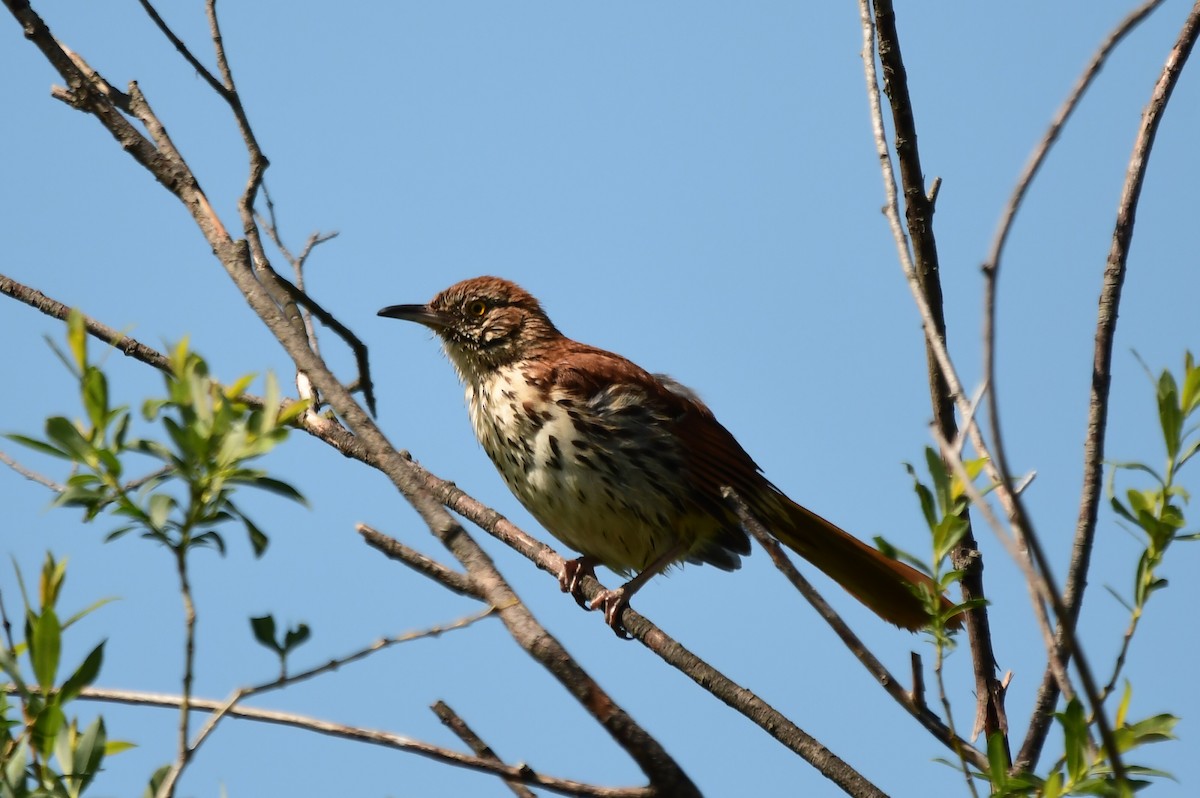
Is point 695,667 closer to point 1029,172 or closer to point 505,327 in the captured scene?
point 1029,172

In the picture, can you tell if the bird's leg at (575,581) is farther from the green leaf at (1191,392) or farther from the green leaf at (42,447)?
the green leaf at (42,447)

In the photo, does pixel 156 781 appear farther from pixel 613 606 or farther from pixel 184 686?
pixel 613 606

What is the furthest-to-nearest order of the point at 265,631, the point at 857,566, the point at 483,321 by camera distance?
the point at 483,321
the point at 857,566
the point at 265,631

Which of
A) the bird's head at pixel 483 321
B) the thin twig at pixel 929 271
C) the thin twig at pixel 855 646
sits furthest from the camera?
the bird's head at pixel 483 321

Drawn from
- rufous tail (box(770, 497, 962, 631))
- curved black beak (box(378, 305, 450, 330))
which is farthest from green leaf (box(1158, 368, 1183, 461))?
curved black beak (box(378, 305, 450, 330))

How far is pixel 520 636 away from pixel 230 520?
20.1 inches

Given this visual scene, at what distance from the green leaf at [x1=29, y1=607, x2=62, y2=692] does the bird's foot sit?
2.95 meters

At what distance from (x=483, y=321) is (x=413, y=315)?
0.32 m

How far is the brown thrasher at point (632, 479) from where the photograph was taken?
4871 millimetres

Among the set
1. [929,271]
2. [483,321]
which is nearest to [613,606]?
[483,321]

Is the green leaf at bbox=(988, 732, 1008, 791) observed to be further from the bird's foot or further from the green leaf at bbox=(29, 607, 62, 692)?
the bird's foot

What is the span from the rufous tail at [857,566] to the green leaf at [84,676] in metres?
3.25

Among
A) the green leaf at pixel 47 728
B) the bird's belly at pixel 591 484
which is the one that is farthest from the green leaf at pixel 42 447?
the bird's belly at pixel 591 484

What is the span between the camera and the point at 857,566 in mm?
4828
